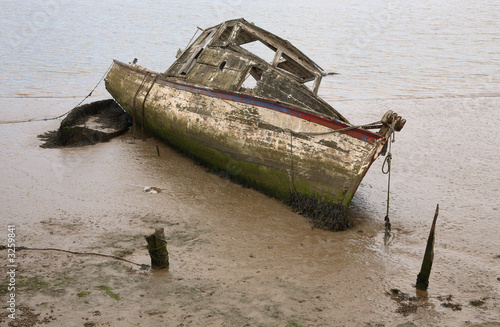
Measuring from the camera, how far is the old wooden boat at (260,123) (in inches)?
274

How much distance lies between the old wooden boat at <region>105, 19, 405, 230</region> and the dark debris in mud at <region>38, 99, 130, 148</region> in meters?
→ 0.65

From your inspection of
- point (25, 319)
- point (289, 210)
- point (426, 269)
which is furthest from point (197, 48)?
point (25, 319)

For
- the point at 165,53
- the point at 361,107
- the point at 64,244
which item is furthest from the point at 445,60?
the point at 64,244

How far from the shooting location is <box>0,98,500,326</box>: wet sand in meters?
4.96

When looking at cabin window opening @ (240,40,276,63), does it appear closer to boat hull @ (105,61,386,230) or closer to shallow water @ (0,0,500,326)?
shallow water @ (0,0,500,326)

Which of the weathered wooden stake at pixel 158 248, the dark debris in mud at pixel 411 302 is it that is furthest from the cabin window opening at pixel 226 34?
the dark debris in mud at pixel 411 302

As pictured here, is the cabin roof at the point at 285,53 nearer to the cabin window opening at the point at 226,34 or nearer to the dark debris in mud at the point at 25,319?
the cabin window opening at the point at 226,34

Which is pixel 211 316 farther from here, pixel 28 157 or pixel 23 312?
pixel 28 157

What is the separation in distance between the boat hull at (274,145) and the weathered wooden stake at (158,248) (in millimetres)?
2498

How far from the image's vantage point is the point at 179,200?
7711 mm

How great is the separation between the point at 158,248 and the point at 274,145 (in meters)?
Result: 2.80

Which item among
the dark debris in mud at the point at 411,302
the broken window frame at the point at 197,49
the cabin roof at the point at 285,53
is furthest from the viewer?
the broken window frame at the point at 197,49

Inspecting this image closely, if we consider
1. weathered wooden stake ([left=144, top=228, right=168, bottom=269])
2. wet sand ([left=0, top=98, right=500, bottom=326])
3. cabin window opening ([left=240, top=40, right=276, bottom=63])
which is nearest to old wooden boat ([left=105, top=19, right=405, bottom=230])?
wet sand ([left=0, top=98, right=500, bottom=326])

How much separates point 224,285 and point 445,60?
19.0 metres
